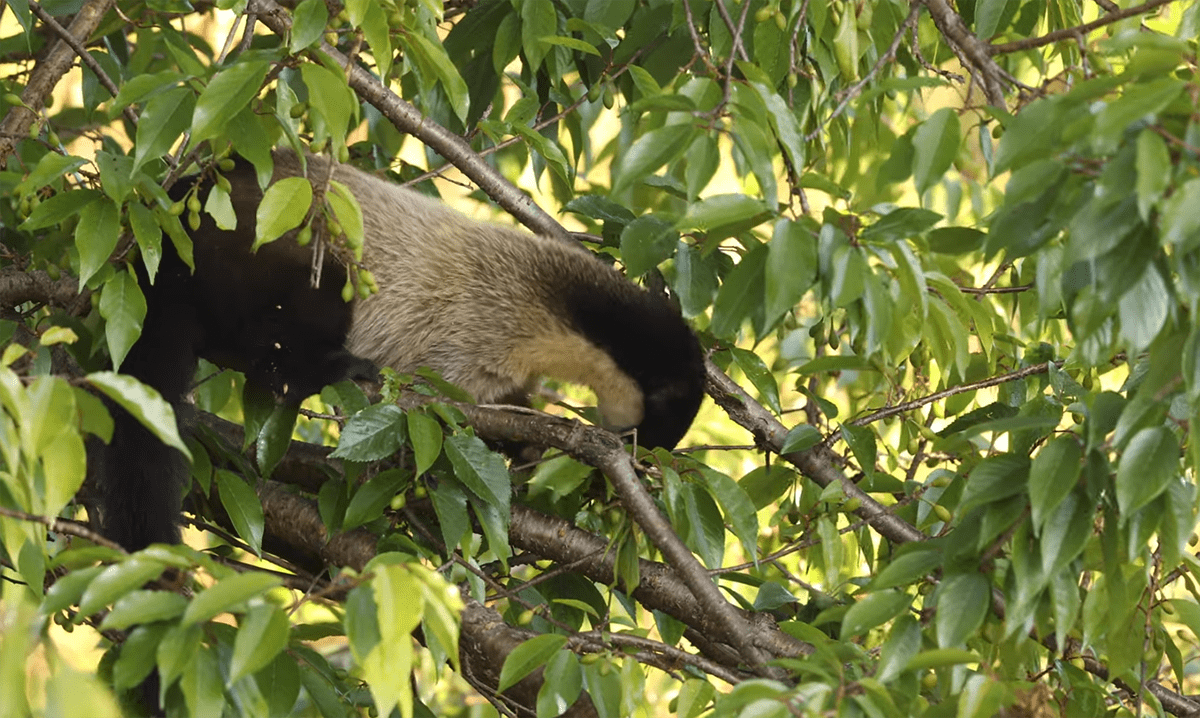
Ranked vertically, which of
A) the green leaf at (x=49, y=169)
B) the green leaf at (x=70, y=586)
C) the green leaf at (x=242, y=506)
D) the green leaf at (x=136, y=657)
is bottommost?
the green leaf at (x=242, y=506)

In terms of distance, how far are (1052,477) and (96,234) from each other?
1496 millimetres

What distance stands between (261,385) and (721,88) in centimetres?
146

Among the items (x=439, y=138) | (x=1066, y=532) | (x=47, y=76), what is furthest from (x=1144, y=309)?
(x=47, y=76)

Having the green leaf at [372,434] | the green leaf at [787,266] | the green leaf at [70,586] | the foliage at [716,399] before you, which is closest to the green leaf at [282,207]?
the foliage at [716,399]

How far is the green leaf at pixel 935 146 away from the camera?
1.67 m

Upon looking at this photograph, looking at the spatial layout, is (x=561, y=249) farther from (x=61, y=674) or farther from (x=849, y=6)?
(x=61, y=674)

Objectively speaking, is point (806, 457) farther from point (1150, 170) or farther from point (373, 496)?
point (1150, 170)

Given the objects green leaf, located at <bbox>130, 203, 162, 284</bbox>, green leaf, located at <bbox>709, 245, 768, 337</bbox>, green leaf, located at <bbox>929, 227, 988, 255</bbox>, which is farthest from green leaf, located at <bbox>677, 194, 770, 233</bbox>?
green leaf, located at <bbox>130, 203, 162, 284</bbox>

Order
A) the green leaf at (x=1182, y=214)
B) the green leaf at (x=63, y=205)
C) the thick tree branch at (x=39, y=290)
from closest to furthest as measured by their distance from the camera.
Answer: the green leaf at (x=1182, y=214), the green leaf at (x=63, y=205), the thick tree branch at (x=39, y=290)

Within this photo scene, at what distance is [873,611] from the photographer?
1.71 meters

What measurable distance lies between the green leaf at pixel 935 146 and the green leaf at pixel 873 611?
58cm

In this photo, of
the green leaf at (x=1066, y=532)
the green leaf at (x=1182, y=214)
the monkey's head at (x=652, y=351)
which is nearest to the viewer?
the green leaf at (x=1182, y=214)

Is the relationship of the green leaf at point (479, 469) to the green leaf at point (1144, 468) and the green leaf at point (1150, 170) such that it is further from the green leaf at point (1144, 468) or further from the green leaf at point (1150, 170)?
the green leaf at point (1150, 170)

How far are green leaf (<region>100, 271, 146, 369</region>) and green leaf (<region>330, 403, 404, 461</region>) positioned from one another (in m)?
0.40
